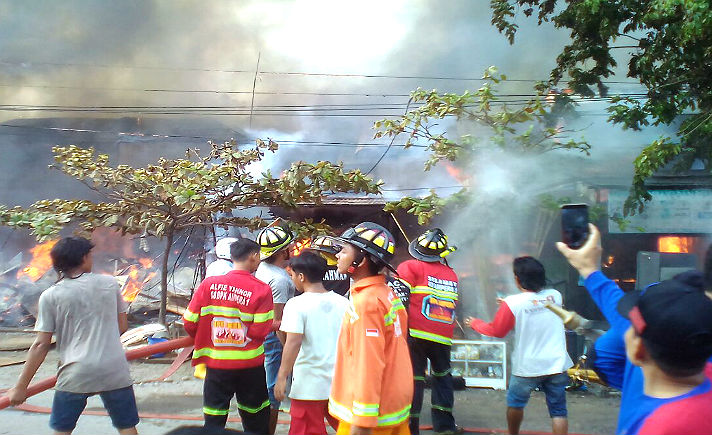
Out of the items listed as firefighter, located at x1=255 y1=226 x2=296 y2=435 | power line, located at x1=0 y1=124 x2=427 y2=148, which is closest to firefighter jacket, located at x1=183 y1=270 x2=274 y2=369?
firefighter, located at x1=255 y1=226 x2=296 y2=435

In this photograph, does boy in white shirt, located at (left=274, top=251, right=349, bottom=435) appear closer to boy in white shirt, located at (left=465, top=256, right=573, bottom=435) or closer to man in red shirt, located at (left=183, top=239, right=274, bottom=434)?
man in red shirt, located at (left=183, top=239, right=274, bottom=434)

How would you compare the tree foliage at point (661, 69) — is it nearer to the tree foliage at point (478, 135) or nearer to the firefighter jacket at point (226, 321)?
the tree foliage at point (478, 135)

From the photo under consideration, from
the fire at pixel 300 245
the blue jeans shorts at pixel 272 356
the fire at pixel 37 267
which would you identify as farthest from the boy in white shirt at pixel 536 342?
the fire at pixel 37 267

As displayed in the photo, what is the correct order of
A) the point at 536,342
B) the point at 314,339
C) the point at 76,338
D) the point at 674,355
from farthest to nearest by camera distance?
1. the point at 536,342
2. the point at 314,339
3. the point at 76,338
4. the point at 674,355

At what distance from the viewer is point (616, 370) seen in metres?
2.14

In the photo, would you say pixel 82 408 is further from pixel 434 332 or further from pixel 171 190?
pixel 171 190

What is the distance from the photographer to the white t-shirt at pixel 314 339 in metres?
3.41

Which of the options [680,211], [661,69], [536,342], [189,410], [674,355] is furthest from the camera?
[680,211]

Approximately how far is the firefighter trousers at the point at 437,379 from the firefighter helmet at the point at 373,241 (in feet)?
6.62

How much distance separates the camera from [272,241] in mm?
4582

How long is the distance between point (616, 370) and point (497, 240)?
16.0ft

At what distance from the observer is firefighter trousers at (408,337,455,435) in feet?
14.7

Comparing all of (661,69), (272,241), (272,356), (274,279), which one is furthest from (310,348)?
(661,69)

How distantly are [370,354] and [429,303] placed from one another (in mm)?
2236
